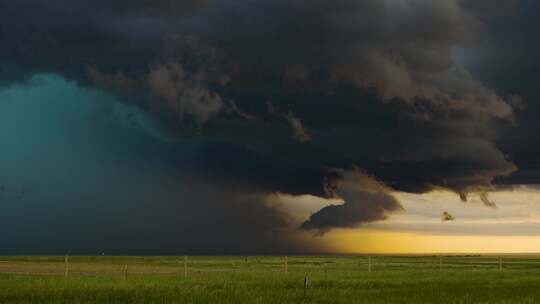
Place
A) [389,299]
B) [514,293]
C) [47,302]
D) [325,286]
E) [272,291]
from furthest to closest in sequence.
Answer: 1. [325,286]
2. [514,293]
3. [272,291]
4. [389,299]
5. [47,302]

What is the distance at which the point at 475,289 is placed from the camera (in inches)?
1702

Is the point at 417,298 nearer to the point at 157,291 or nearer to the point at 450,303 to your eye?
the point at 450,303

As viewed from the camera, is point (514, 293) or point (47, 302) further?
point (514, 293)

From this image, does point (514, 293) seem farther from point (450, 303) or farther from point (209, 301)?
point (209, 301)

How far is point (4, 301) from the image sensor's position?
102 ft

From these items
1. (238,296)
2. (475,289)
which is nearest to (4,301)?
(238,296)

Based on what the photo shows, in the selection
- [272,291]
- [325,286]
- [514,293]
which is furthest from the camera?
[325,286]

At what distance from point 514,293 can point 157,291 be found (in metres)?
22.3

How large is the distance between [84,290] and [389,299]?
55.4ft

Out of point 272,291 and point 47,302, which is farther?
point 272,291

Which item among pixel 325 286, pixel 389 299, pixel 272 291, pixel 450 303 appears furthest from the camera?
pixel 325 286

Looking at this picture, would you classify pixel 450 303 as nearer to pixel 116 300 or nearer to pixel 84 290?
pixel 116 300

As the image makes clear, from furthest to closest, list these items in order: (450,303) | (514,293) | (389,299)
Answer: (514,293) → (389,299) → (450,303)

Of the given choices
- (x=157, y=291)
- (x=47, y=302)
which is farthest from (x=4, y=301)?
(x=157, y=291)
